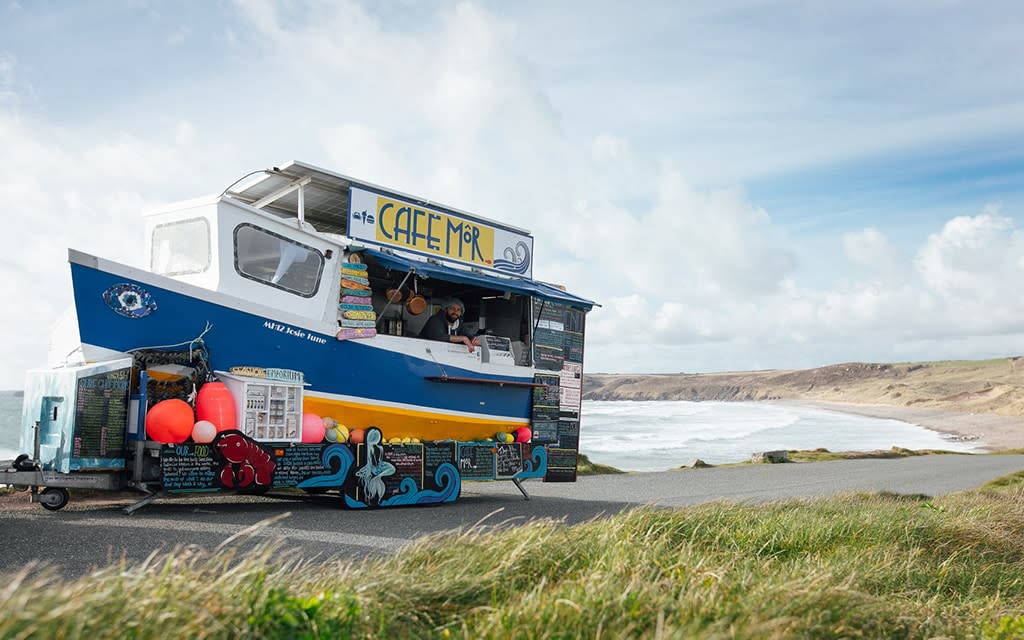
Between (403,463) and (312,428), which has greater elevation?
(312,428)

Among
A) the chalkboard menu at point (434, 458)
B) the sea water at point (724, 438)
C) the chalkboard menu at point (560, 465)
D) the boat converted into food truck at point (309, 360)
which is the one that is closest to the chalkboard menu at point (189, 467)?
the boat converted into food truck at point (309, 360)

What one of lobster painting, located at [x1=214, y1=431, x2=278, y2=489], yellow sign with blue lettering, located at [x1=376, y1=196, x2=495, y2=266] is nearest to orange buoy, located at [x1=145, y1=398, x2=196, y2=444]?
lobster painting, located at [x1=214, y1=431, x2=278, y2=489]

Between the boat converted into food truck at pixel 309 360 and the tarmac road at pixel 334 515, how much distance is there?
408 millimetres

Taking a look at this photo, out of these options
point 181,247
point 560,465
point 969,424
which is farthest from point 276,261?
point 969,424

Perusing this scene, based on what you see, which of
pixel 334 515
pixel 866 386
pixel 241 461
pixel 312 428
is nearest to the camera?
pixel 241 461

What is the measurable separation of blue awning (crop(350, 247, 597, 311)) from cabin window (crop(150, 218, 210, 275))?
1.89 m

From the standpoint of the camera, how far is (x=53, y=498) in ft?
30.8

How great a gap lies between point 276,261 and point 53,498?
3514 mm

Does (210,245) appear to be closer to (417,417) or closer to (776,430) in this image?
(417,417)

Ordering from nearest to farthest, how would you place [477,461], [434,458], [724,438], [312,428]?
1. [312,428]
2. [434,458]
3. [477,461]
4. [724,438]

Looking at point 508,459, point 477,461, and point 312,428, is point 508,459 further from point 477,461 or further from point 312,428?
point 312,428

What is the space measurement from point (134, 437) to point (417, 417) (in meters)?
3.82

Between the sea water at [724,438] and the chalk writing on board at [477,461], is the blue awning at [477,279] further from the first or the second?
the sea water at [724,438]

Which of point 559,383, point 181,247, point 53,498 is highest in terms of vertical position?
point 181,247
